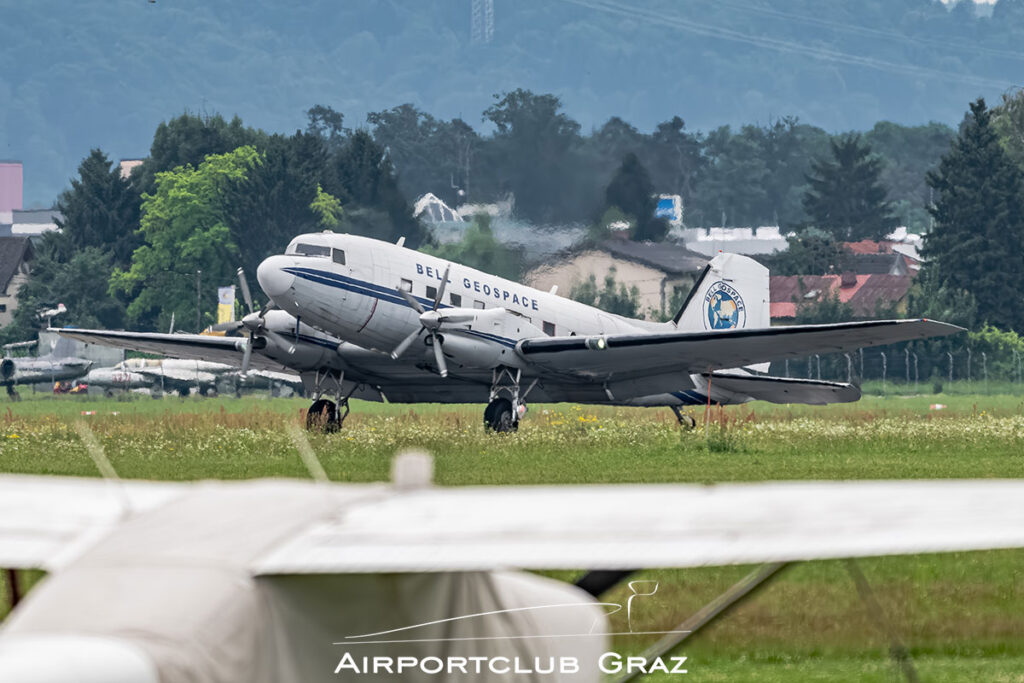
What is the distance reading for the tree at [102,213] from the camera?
88062 millimetres

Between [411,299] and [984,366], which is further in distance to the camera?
[984,366]

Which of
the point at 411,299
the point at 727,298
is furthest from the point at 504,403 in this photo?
the point at 727,298

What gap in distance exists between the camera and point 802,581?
411 centimetres

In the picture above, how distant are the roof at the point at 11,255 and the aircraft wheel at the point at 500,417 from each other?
64.8 m

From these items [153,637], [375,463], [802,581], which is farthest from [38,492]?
[375,463]

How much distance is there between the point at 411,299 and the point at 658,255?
2153cm

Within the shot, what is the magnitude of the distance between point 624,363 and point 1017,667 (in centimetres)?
1981

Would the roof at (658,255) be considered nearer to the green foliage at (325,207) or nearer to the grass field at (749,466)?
the grass field at (749,466)

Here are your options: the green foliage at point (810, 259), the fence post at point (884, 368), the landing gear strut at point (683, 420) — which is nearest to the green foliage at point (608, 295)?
the fence post at point (884, 368)

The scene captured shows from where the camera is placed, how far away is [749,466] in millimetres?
21625

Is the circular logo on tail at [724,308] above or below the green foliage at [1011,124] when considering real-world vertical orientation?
below

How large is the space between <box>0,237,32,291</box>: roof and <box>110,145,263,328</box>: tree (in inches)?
239

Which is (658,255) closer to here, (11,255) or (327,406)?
(327,406)

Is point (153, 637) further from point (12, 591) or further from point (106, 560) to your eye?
point (12, 591)
